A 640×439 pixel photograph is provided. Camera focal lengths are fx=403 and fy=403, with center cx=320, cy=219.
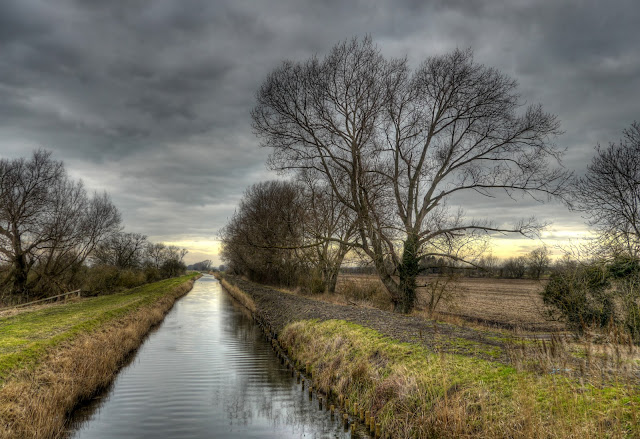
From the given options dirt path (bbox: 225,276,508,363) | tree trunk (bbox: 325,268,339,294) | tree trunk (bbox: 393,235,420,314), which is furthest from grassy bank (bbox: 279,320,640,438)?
tree trunk (bbox: 325,268,339,294)

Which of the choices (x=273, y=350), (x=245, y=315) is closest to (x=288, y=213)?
(x=245, y=315)

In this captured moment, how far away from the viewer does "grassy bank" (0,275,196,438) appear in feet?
23.4

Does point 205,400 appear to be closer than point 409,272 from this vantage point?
Yes

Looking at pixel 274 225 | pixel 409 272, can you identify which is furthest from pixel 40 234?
pixel 409 272

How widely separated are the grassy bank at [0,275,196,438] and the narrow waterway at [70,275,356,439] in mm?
507

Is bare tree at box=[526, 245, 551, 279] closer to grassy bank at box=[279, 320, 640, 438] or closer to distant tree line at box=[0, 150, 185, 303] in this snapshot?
grassy bank at box=[279, 320, 640, 438]

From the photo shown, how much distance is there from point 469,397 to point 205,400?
6.97 metres

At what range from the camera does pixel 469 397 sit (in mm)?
6305

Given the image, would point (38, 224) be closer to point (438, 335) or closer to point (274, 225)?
point (274, 225)

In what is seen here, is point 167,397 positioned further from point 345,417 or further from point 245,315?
point 245,315

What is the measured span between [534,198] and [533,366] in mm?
14254

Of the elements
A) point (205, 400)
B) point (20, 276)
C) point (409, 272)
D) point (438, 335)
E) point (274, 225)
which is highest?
point (274, 225)

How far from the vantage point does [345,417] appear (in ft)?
27.0

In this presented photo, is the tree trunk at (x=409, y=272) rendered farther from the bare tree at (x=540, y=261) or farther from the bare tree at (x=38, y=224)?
the bare tree at (x=38, y=224)
